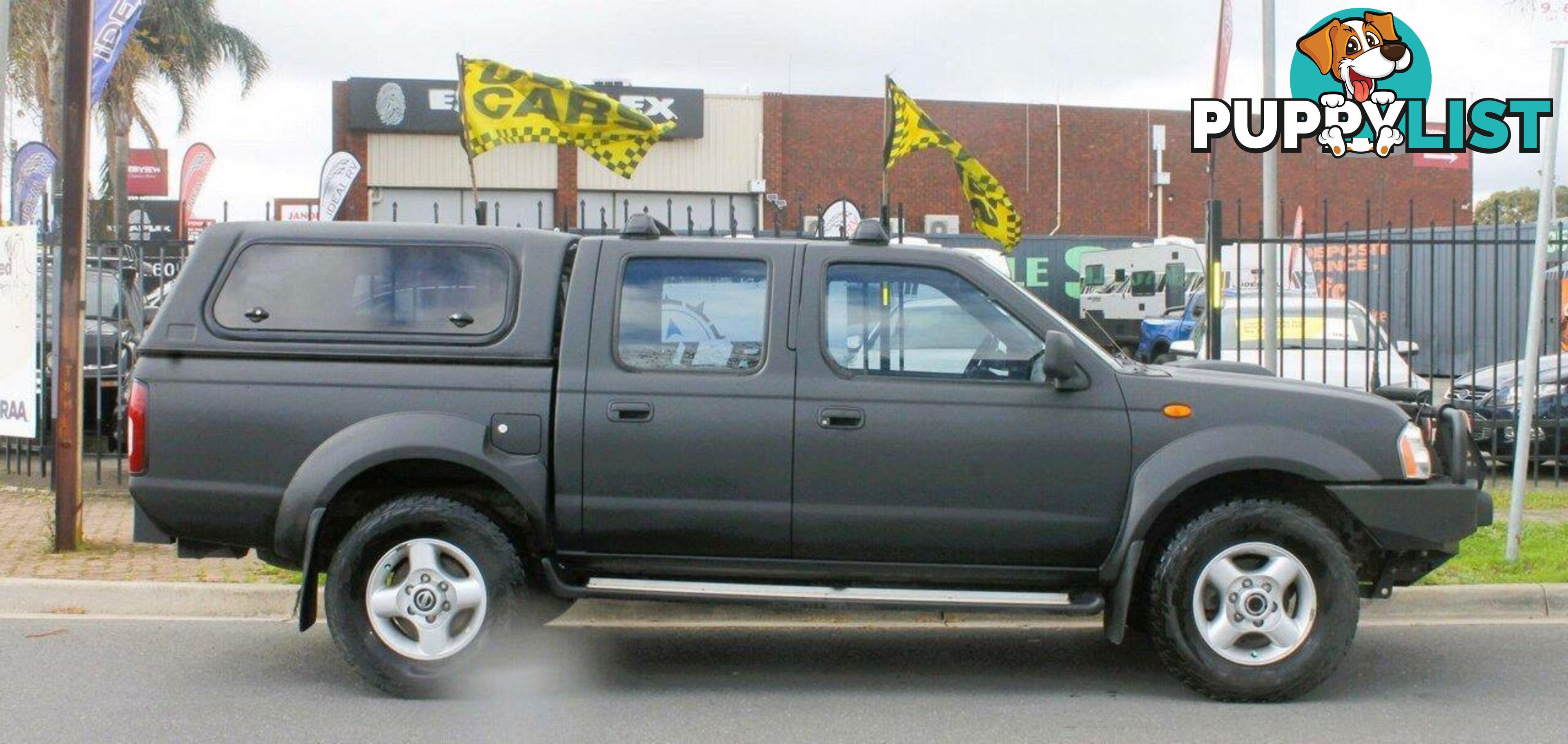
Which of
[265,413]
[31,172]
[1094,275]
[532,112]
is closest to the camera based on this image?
[265,413]

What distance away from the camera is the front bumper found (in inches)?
247

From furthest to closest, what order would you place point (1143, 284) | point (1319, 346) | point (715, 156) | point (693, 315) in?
point (715, 156), point (1143, 284), point (1319, 346), point (693, 315)

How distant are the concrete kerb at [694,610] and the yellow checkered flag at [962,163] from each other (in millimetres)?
3454

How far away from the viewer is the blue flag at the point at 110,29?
11.4m

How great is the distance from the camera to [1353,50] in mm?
17656

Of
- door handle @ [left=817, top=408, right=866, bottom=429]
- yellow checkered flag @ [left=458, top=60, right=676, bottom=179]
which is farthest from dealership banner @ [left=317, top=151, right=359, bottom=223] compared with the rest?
door handle @ [left=817, top=408, right=866, bottom=429]

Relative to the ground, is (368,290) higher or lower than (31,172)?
lower

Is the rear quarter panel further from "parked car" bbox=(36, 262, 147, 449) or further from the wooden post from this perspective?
"parked car" bbox=(36, 262, 147, 449)

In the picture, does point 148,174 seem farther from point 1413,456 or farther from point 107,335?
point 1413,456

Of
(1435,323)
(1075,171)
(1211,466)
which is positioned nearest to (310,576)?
(1211,466)

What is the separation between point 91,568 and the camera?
873 cm

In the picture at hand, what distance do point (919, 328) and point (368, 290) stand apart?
228 cm

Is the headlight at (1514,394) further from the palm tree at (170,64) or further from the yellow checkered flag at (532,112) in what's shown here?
the palm tree at (170,64)

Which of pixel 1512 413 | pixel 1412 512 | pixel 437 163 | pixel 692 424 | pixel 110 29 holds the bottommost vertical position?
pixel 1412 512
